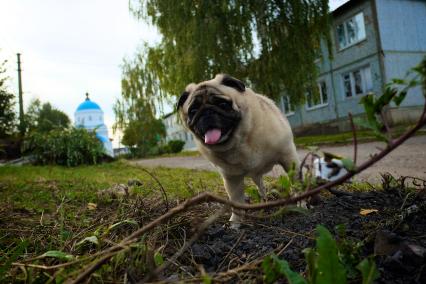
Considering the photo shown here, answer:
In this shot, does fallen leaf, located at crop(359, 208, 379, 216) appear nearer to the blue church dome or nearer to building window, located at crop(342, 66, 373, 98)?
building window, located at crop(342, 66, 373, 98)

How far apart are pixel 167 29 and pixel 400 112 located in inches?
495

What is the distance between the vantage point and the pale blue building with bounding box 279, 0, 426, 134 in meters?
19.1

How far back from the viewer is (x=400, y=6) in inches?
789

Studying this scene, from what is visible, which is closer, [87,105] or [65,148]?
[65,148]

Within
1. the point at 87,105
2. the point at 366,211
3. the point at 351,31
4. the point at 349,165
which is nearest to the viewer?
the point at 349,165

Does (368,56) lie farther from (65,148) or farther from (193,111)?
(193,111)

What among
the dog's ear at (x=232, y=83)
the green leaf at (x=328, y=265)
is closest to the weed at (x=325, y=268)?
the green leaf at (x=328, y=265)

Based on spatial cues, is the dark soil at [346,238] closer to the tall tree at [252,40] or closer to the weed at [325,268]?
the weed at [325,268]

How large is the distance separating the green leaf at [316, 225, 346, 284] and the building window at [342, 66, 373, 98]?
21.0 metres

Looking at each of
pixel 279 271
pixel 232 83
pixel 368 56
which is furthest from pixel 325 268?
pixel 368 56

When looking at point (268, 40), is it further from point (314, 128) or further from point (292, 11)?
point (314, 128)

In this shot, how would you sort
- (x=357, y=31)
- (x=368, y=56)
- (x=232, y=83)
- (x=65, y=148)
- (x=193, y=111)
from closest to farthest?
(x=193, y=111) → (x=232, y=83) → (x=65, y=148) → (x=368, y=56) → (x=357, y=31)

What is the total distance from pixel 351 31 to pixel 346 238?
22182 mm

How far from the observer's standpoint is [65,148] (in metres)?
14.9
